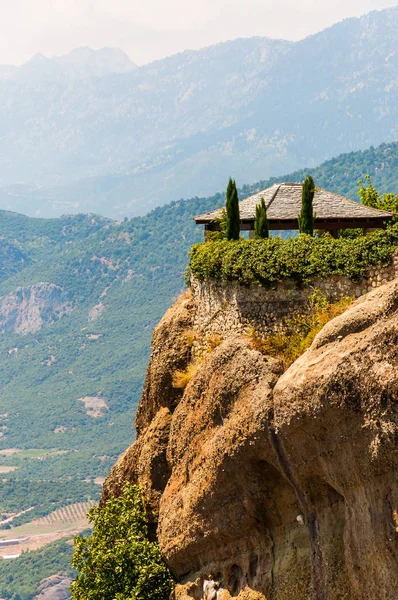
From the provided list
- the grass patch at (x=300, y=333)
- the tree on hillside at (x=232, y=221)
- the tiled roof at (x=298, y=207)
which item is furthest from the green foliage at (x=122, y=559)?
the tiled roof at (x=298, y=207)

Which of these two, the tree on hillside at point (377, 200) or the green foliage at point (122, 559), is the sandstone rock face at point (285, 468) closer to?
the green foliage at point (122, 559)

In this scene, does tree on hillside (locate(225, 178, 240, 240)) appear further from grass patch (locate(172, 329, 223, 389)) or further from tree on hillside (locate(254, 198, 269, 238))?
grass patch (locate(172, 329, 223, 389))

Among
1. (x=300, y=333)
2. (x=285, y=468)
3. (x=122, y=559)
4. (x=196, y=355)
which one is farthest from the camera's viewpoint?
(x=196, y=355)

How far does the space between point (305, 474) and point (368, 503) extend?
9.08 feet

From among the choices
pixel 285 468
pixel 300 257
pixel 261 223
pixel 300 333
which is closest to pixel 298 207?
pixel 261 223

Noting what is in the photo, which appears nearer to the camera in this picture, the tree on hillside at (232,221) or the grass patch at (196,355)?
the grass patch at (196,355)

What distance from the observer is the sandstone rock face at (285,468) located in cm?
2509

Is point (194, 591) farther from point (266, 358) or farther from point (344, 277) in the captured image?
point (344, 277)

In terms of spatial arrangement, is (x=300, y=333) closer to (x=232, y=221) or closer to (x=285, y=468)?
(x=285, y=468)

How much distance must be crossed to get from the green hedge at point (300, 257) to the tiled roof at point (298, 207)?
1.83 metres

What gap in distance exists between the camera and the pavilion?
36.3 metres

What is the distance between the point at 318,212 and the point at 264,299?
4562 millimetres

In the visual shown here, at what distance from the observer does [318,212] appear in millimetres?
36500

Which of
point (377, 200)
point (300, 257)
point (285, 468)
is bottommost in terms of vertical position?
point (285, 468)
